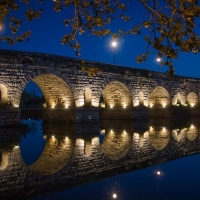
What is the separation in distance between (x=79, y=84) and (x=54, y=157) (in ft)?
38.0

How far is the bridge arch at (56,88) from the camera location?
19.4 m

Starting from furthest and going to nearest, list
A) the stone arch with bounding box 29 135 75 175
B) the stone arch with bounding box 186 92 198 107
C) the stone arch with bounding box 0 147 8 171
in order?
the stone arch with bounding box 186 92 198 107
the stone arch with bounding box 0 147 8 171
the stone arch with bounding box 29 135 75 175

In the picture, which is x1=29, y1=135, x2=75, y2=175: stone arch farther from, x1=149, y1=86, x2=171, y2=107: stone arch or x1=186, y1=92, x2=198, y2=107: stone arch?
x1=186, y1=92, x2=198, y2=107: stone arch

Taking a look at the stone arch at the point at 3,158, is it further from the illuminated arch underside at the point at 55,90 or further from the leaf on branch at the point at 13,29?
the illuminated arch underside at the point at 55,90

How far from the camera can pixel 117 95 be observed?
26.3m

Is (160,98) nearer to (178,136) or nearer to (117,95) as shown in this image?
(117,95)

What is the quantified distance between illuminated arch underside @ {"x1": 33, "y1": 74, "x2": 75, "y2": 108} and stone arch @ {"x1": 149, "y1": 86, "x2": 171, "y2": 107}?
41.5 ft

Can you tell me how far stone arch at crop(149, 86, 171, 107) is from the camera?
1199 inches

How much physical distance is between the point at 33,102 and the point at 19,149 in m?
38.0

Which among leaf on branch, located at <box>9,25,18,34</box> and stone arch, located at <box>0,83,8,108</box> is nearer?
leaf on branch, located at <box>9,25,18,34</box>

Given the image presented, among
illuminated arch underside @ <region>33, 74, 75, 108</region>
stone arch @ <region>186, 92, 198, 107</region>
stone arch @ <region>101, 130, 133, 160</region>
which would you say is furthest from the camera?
stone arch @ <region>186, 92, 198, 107</region>

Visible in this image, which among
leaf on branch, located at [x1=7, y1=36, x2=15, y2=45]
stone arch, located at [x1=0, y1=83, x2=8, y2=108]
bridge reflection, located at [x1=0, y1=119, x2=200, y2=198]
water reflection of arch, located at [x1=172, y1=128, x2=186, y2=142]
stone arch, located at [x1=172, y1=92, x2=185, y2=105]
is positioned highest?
stone arch, located at [x1=172, y1=92, x2=185, y2=105]

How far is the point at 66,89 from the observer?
20484 millimetres

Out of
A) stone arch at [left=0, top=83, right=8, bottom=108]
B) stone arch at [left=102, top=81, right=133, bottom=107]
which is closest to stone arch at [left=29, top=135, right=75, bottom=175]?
stone arch at [left=0, top=83, right=8, bottom=108]
